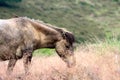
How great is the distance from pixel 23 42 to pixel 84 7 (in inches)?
2136

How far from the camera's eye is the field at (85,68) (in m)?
10.6

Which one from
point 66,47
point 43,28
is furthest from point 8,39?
point 66,47

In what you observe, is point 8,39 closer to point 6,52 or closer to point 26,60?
point 6,52

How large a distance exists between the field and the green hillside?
38.1 meters

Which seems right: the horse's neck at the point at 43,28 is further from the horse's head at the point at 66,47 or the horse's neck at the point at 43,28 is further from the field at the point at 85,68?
the field at the point at 85,68

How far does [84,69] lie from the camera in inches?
433

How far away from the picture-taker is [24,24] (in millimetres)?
11844

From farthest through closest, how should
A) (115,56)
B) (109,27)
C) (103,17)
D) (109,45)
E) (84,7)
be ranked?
(84,7), (103,17), (109,27), (109,45), (115,56)

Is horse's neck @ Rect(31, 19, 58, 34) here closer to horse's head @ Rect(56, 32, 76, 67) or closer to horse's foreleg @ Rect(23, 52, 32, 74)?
horse's head @ Rect(56, 32, 76, 67)

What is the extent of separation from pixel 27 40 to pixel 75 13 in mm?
52415

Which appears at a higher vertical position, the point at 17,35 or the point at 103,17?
the point at 17,35

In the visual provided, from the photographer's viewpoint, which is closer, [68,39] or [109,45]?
[68,39]

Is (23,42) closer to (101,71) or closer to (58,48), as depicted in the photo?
(58,48)

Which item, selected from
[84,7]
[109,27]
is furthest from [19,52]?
[84,7]
